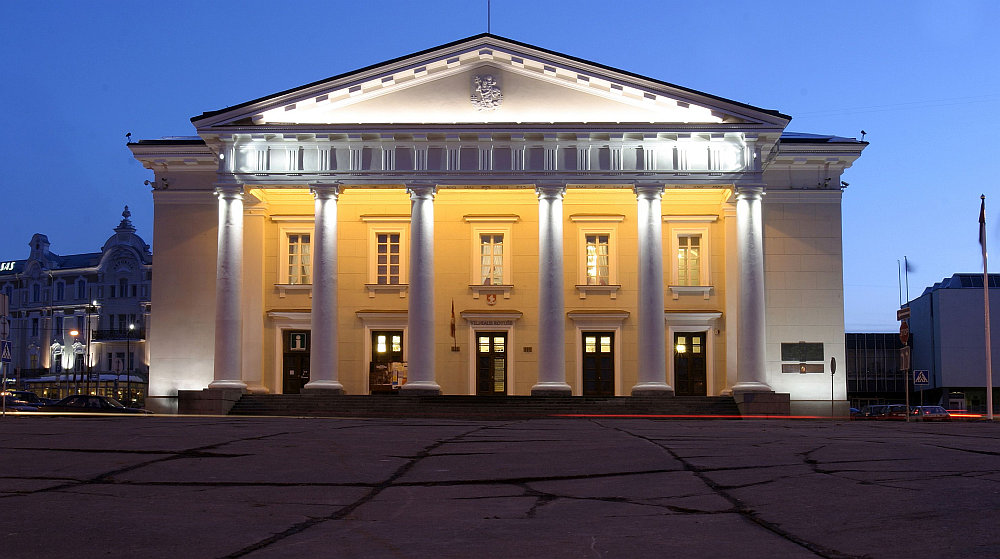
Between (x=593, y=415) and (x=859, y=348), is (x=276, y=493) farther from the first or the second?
(x=859, y=348)

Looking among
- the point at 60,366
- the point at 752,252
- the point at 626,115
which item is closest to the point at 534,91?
the point at 626,115

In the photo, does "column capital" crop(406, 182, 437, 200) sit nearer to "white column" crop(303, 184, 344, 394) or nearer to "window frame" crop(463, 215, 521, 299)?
"white column" crop(303, 184, 344, 394)

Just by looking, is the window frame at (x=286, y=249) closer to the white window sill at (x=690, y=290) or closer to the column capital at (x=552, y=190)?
the column capital at (x=552, y=190)

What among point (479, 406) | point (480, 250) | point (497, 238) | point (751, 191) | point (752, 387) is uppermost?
point (751, 191)

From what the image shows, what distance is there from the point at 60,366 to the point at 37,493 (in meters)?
86.0

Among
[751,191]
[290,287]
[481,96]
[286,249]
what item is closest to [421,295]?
[290,287]

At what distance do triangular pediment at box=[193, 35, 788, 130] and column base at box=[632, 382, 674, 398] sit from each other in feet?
28.5

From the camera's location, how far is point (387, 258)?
130 ft

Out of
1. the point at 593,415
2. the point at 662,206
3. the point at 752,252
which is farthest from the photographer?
the point at 662,206

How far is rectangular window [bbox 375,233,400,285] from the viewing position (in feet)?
130

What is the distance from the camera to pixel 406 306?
39219 mm

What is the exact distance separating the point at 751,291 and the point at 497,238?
9919mm

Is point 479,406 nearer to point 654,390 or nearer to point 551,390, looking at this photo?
point 551,390

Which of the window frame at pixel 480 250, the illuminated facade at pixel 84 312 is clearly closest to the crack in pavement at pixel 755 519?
the window frame at pixel 480 250
